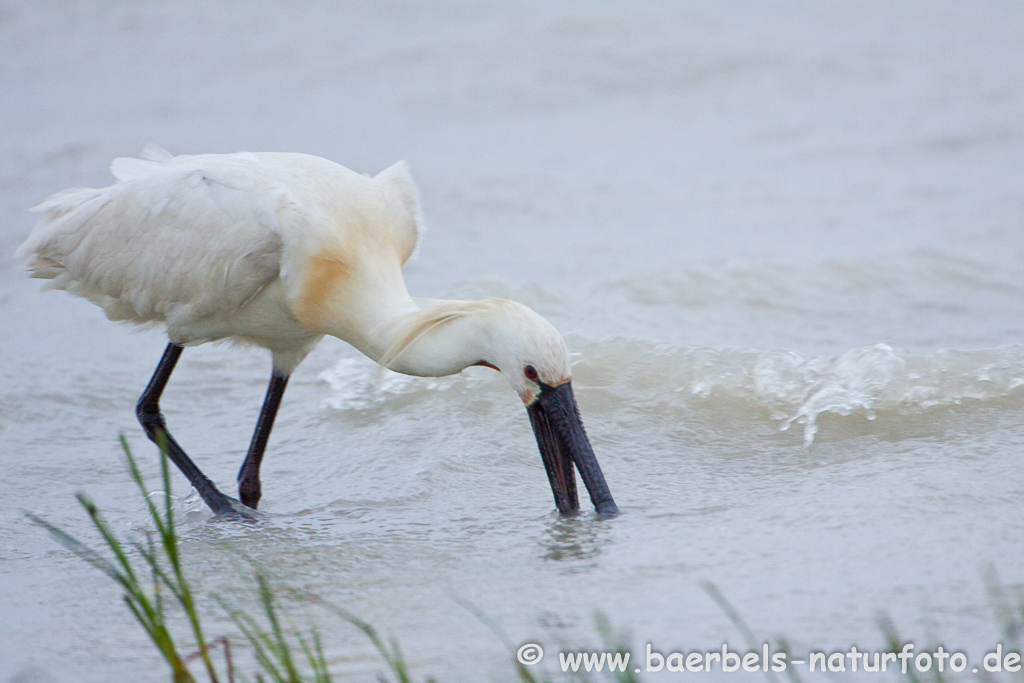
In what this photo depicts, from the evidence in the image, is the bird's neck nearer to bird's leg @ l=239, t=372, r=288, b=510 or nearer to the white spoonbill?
the white spoonbill

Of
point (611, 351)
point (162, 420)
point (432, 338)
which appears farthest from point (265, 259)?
point (611, 351)

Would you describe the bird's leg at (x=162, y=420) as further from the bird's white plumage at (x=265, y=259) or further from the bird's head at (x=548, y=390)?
the bird's head at (x=548, y=390)

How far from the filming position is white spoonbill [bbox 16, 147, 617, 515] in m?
4.32

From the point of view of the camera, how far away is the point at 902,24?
1844cm

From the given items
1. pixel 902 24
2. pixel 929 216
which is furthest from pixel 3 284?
pixel 902 24

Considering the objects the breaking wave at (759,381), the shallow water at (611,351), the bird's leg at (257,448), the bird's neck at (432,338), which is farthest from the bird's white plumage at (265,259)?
the breaking wave at (759,381)

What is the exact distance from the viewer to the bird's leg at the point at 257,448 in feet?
17.1

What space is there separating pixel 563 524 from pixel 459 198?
744 centimetres

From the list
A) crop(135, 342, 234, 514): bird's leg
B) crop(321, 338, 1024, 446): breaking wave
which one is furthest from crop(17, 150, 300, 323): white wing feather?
crop(321, 338, 1024, 446): breaking wave

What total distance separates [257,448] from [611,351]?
2.25 metres

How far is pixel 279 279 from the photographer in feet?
15.8

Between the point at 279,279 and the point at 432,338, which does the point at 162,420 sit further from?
the point at 432,338

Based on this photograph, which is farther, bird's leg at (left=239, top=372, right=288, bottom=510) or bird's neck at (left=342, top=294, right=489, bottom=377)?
bird's leg at (left=239, top=372, right=288, bottom=510)

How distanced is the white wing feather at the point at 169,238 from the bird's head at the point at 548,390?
3.62 feet
